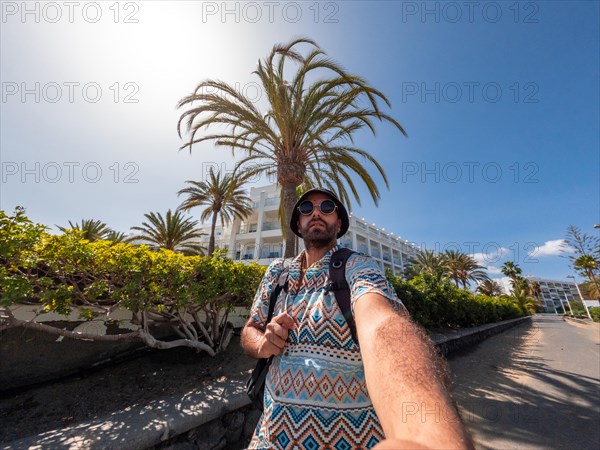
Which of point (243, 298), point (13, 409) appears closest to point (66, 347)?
point (13, 409)

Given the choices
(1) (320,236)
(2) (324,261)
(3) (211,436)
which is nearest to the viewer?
(2) (324,261)

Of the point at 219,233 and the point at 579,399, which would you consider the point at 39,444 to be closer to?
the point at 579,399

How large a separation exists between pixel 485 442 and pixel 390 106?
793cm

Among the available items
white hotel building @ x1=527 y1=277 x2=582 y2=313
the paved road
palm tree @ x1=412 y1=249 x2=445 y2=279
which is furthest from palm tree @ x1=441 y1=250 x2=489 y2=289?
white hotel building @ x1=527 y1=277 x2=582 y2=313

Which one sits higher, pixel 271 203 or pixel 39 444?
pixel 271 203

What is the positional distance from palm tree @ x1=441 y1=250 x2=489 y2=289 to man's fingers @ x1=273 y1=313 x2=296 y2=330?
126 feet

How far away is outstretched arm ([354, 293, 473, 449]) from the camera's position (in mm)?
567

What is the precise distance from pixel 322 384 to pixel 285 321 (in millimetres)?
327

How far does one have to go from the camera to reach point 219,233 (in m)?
39.2

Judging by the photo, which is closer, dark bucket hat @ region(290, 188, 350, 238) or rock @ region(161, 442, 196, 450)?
dark bucket hat @ region(290, 188, 350, 238)

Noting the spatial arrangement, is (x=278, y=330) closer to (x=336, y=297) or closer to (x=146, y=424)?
(x=336, y=297)

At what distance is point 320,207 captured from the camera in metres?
1.83

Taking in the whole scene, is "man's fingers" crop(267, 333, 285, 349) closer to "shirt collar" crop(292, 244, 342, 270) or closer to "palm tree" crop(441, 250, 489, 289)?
"shirt collar" crop(292, 244, 342, 270)

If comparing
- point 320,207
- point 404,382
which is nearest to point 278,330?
point 404,382
